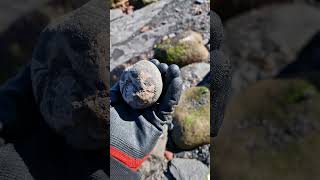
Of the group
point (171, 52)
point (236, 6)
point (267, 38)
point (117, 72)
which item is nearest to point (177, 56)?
point (171, 52)

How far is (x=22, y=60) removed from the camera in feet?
3.00

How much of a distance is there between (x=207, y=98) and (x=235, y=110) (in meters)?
0.36

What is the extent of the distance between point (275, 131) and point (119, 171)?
1.93 feet

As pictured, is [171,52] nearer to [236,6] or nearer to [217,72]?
[217,72]

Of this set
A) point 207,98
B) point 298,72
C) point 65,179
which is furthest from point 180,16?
point 298,72

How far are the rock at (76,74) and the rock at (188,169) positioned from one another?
155 mm

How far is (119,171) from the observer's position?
2.87 feet

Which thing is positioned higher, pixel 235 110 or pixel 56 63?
pixel 56 63

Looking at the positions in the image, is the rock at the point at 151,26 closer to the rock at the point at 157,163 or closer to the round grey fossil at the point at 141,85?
the round grey fossil at the point at 141,85

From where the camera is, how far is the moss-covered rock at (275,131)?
1.25 metres

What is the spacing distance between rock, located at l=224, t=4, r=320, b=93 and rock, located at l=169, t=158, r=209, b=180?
1.40 feet

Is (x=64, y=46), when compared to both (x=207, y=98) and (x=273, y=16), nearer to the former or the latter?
(x=207, y=98)

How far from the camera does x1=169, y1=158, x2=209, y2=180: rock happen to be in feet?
3.00

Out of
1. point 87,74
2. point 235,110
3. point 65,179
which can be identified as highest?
point 87,74
